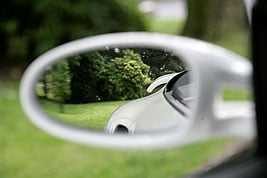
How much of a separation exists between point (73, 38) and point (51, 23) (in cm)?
21

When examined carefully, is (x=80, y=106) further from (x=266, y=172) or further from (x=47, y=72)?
(x=266, y=172)

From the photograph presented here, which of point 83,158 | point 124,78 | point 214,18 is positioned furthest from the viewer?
point 214,18

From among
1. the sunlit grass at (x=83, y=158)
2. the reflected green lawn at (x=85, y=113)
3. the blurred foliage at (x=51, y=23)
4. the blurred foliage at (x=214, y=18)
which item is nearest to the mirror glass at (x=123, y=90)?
the reflected green lawn at (x=85, y=113)

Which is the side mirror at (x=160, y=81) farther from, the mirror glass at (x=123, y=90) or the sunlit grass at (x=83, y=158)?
the sunlit grass at (x=83, y=158)

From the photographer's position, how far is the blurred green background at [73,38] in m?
2.79

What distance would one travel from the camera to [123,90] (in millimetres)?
1126

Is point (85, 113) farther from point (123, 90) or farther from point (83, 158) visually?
point (83, 158)

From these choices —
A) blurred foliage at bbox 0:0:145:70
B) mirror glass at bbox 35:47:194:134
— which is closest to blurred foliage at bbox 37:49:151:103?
mirror glass at bbox 35:47:194:134

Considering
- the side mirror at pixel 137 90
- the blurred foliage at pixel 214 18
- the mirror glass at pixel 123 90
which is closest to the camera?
the side mirror at pixel 137 90

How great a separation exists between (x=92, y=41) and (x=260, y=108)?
14.2 inches

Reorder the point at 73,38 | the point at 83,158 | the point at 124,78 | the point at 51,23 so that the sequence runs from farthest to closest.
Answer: the point at 51,23
the point at 73,38
the point at 83,158
the point at 124,78

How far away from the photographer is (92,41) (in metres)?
1.08

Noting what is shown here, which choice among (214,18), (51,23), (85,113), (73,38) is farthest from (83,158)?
(85,113)

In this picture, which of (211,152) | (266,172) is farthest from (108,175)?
(266,172)
